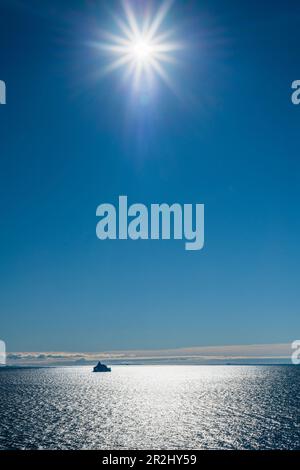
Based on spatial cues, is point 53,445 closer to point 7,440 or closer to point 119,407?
point 7,440

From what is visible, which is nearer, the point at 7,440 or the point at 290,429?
the point at 7,440

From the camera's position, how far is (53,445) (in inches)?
3270

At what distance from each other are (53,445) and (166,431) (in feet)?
87.9
